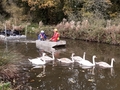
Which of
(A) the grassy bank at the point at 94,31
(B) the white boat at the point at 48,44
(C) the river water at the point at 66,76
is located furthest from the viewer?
(A) the grassy bank at the point at 94,31

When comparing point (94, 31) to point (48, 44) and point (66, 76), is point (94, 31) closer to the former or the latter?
point (48, 44)

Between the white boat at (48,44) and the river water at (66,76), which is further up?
the river water at (66,76)

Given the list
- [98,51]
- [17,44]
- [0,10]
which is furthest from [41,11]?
[98,51]

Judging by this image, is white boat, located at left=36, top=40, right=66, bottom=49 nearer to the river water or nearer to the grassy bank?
the river water

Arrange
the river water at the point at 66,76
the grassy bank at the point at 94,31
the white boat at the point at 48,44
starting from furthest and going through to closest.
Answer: the grassy bank at the point at 94,31 → the white boat at the point at 48,44 → the river water at the point at 66,76

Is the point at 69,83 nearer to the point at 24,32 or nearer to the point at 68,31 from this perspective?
the point at 68,31

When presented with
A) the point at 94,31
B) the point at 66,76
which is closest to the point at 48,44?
the point at 94,31

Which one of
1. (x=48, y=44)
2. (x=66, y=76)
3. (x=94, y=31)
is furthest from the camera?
(x=94, y=31)

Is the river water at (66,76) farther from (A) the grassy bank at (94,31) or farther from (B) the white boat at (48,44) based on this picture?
(A) the grassy bank at (94,31)

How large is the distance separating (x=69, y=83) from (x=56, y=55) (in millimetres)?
5701

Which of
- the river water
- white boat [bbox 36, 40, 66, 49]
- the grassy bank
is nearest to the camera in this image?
the river water

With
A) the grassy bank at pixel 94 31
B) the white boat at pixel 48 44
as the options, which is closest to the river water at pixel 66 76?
the white boat at pixel 48 44

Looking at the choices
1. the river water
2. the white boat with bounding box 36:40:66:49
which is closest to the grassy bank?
the white boat with bounding box 36:40:66:49

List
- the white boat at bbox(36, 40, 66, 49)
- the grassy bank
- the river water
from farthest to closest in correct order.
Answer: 1. the grassy bank
2. the white boat at bbox(36, 40, 66, 49)
3. the river water
